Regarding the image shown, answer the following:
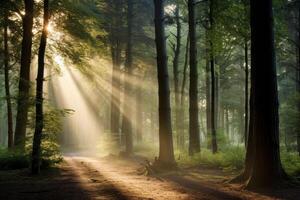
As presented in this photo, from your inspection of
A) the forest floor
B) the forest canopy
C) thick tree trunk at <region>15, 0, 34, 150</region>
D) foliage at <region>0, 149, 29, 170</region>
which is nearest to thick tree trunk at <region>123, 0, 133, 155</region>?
the forest canopy

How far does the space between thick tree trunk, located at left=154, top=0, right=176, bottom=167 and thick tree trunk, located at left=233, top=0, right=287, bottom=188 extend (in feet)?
18.9

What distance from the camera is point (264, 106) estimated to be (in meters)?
10.2

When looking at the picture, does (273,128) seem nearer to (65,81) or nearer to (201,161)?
(201,161)

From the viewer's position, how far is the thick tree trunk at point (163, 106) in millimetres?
15734

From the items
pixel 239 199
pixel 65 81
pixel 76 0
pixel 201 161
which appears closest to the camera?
pixel 239 199

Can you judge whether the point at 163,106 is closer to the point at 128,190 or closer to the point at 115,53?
the point at 128,190

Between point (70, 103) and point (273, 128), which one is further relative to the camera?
point (70, 103)

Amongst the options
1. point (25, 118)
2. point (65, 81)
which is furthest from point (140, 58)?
point (65, 81)

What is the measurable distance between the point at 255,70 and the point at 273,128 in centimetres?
159

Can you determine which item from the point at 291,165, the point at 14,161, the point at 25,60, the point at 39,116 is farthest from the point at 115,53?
the point at 291,165

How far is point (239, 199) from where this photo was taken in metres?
8.59

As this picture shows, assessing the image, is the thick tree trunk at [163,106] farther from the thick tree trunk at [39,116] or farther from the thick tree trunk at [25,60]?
the thick tree trunk at [25,60]

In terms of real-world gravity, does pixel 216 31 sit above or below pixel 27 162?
above

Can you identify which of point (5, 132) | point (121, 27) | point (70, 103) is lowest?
point (5, 132)
